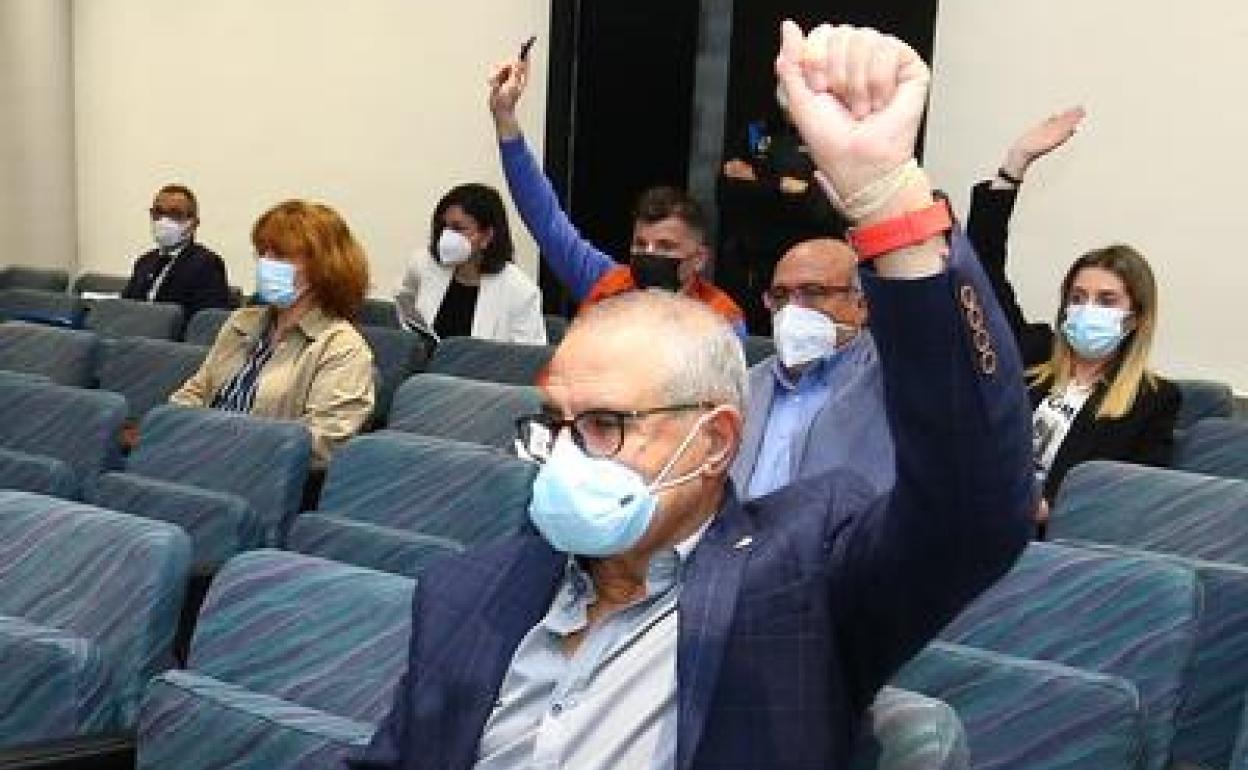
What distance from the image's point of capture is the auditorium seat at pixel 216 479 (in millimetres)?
2941

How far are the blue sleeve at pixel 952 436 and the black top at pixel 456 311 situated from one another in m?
3.99

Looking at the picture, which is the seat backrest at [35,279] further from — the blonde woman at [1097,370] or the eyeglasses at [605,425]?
the eyeglasses at [605,425]

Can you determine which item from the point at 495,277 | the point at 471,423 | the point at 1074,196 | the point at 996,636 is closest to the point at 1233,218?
the point at 1074,196

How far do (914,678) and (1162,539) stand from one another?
0.83 metres

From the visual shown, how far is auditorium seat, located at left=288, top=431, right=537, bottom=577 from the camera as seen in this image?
2730 mm

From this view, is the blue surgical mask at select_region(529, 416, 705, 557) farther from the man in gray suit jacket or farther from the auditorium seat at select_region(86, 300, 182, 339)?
the auditorium seat at select_region(86, 300, 182, 339)

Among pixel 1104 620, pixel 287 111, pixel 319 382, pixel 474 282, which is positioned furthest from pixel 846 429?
pixel 287 111

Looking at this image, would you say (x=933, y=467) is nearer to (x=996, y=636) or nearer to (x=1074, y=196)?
(x=996, y=636)

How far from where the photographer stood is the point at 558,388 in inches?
59.6

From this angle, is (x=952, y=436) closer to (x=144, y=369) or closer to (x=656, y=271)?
(x=656, y=271)

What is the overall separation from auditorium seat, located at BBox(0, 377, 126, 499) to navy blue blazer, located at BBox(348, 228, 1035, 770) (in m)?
1.91

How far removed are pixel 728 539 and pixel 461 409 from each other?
2.12m

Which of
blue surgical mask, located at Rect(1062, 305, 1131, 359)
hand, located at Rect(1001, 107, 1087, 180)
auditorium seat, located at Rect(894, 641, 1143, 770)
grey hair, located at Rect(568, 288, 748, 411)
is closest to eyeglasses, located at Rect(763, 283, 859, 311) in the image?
auditorium seat, located at Rect(894, 641, 1143, 770)

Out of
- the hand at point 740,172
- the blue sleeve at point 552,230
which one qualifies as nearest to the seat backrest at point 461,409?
the blue sleeve at point 552,230
